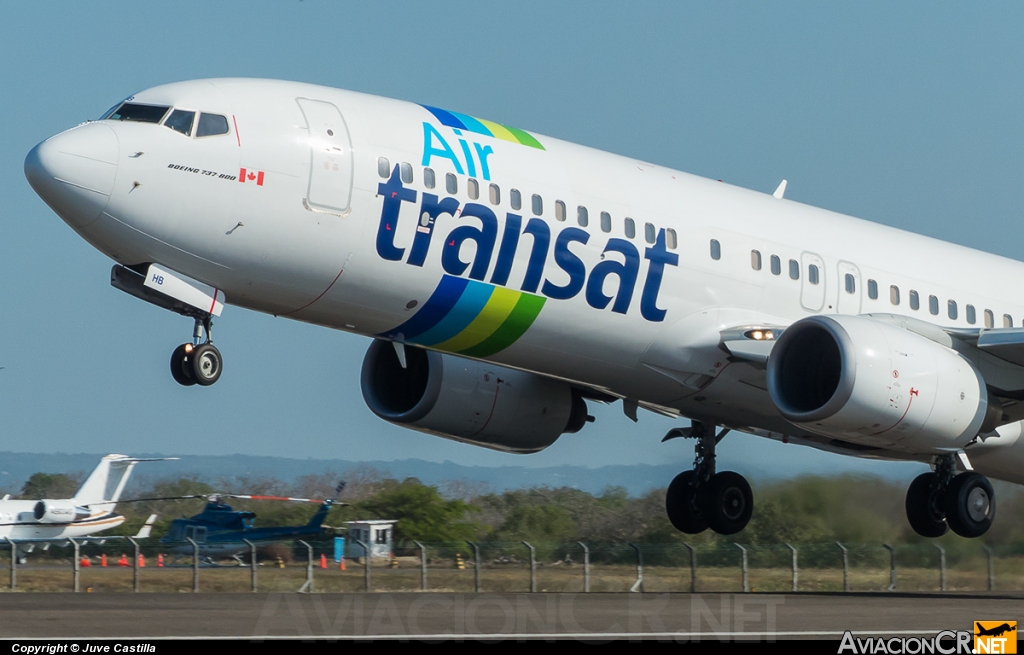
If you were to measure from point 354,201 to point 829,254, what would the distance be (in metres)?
8.17

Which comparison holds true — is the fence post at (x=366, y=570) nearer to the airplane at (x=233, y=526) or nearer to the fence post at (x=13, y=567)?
the fence post at (x=13, y=567)

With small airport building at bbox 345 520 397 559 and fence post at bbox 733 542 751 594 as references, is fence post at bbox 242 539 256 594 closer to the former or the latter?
small airport building at bbox 345 520 397 559

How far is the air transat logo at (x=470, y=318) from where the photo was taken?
18.5 meters

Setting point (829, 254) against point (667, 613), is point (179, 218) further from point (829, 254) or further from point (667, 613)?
point (829, 254)

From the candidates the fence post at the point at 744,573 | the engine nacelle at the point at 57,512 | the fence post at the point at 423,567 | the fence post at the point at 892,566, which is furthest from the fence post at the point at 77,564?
the engine nacelle at the point at 57,512

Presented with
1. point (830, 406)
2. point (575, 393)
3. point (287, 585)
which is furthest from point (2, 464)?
point (830, 406)

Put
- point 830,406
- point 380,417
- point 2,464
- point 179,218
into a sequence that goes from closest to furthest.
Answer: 1. point 179,218
2. point 830,406
3. point 380,417
4. point 2,464

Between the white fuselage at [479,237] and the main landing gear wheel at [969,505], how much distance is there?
1.86m

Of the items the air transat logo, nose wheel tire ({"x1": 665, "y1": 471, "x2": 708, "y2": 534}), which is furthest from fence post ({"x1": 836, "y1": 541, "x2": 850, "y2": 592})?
the air transat logo

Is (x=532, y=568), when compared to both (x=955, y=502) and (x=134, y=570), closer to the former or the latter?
(x=134, y=570)

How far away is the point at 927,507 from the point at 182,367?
39.3 ft

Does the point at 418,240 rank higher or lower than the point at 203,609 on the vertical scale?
higher

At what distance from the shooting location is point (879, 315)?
68.9 ft

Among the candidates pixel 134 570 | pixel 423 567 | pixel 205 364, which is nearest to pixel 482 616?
pixel 205 364
